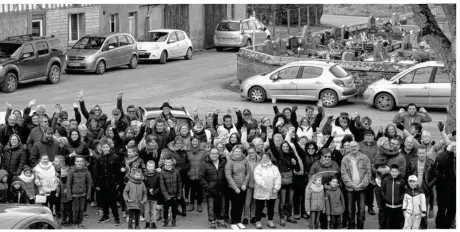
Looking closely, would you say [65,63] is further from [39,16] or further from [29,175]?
[29,175]

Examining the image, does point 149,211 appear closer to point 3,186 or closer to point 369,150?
point 3,186

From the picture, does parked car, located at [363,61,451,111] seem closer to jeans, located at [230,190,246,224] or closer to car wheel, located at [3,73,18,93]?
car wheel, located at [3,73,18,93]

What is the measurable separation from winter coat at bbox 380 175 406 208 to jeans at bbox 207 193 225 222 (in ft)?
8.65

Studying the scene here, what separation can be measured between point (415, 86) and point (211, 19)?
2024cm

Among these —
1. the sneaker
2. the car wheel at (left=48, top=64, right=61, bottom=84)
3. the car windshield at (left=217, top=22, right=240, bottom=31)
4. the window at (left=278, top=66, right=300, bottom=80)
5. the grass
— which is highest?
the grass

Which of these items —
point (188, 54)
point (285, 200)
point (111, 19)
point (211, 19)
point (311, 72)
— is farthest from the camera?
point (211, 19)

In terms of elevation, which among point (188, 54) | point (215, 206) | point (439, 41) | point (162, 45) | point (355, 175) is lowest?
point (215, 206)

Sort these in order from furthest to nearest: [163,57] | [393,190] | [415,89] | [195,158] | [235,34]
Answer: [235,34] < [163,57] < [415,89] < [195,158] < [393,190]

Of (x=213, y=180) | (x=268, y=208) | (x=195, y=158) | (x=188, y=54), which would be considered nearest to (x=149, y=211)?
(x=213, y=180)

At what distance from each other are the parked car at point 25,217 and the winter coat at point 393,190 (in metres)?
5.03

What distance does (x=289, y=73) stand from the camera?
27.7m

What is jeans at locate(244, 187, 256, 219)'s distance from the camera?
51.8 feet

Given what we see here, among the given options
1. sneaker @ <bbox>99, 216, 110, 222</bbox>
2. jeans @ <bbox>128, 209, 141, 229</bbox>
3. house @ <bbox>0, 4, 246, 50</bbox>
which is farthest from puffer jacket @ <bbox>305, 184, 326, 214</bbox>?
house @ <bbox>0, 4, 246, 50</bbox>

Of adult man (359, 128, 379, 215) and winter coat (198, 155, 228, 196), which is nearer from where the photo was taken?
winter coat (198, 155, 228, 196)
